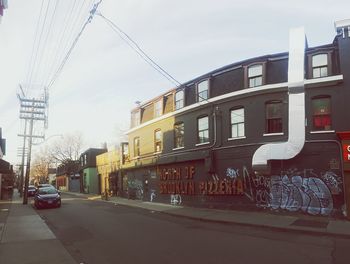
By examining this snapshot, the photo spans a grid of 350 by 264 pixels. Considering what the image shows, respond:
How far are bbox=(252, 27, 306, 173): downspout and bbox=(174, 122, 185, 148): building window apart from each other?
25.9 feet

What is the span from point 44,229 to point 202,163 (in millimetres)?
10964

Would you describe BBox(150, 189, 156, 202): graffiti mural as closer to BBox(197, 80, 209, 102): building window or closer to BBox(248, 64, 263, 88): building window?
BBox(197, 80, 209, 102): building window

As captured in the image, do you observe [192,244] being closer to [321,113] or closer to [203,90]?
[321,113]

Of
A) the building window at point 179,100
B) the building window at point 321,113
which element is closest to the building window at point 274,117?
the building window at point 321,113

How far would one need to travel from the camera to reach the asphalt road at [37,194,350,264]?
10.1 meters

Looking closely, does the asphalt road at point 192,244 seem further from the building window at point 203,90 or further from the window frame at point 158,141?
the window frame at point 158,141

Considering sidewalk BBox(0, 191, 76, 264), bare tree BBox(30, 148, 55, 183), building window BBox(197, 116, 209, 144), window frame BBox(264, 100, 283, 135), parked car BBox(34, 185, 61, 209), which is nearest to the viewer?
sidewalk BBox(0, 191, 76, 264)

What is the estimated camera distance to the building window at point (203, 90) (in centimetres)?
2520

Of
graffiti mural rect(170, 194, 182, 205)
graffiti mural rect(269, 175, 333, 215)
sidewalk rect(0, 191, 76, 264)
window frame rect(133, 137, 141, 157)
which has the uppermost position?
window frame rect(133, 137, 141, 157)

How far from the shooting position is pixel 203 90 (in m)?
25.6

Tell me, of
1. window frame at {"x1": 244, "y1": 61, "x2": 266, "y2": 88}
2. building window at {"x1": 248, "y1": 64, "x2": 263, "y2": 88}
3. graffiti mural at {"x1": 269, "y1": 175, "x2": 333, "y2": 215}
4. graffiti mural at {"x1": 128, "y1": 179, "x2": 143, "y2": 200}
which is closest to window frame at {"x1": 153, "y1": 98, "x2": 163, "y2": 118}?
graffiti mural at {"x1": 128, "y1": 179, "x2": 143, "y2": 200}

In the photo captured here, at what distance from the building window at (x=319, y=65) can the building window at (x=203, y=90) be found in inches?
279

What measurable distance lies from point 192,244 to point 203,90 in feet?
48.3

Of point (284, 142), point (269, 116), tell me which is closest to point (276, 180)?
point (284, 142)
